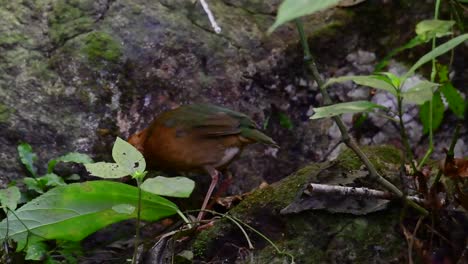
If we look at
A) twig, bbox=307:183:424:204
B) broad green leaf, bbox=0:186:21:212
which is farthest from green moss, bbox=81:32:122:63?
twig, bbox=307:183:424:204

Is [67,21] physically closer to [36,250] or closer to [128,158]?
[36,250]

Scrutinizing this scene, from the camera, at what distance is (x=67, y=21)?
355 cm

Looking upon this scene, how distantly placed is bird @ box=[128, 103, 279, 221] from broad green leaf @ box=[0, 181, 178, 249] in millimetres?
939

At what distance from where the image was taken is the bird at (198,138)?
3256mm

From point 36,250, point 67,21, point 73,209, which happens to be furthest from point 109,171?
point 67,21

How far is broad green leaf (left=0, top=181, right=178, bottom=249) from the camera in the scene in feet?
7.42

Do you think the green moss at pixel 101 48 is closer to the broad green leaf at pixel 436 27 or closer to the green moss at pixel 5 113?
the green moss at pixel 5 113

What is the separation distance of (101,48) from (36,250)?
140cm

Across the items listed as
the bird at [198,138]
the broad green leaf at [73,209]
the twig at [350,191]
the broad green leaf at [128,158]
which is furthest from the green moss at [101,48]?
the twig at [350,191]

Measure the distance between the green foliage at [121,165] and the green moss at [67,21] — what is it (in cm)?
168

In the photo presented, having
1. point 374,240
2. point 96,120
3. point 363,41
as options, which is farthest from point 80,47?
point 374,240

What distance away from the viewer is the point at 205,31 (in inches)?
146

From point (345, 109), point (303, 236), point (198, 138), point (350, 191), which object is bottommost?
point (198, 138)

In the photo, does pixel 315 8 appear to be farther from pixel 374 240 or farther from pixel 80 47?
pixel 80 47
